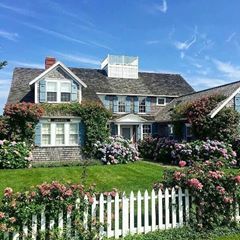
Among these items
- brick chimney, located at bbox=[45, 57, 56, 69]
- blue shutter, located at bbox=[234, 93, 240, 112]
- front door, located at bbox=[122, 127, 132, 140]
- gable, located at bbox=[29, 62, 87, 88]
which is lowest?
front door, located at bbox=[122, 127, 132, 140]

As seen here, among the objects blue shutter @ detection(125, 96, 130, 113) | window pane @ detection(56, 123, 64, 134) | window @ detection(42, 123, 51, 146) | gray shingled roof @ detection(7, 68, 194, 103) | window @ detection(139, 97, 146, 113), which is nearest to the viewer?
window @ detection(42, 123, 51, 146)

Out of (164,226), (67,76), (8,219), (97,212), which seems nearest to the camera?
(8,219)

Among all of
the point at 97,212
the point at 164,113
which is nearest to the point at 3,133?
the point at 164,113

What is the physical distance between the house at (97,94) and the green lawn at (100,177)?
5196 mm

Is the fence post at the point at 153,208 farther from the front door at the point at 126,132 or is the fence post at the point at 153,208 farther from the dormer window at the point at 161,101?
the dormer window at the point at 161,101

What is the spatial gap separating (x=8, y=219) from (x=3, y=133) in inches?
709

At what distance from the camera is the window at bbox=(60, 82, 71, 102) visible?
27.4 meters

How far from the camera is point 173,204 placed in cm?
878

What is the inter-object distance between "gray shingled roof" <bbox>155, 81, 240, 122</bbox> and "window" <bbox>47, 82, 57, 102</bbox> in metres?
10.1

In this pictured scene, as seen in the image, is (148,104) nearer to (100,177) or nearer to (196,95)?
(196,95)

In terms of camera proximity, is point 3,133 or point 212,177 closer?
point 212,177

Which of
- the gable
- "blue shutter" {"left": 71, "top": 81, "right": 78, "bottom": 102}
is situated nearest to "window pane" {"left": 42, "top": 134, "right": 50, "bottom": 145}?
"blue shutter" {"left": 71, "top": 81, "right": 78, "bottom": 102}

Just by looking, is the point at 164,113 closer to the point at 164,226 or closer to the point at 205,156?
the point at 205,156

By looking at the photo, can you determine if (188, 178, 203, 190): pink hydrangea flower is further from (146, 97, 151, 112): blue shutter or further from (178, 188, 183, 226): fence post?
(146, 97, 151, 112): blue shutter
